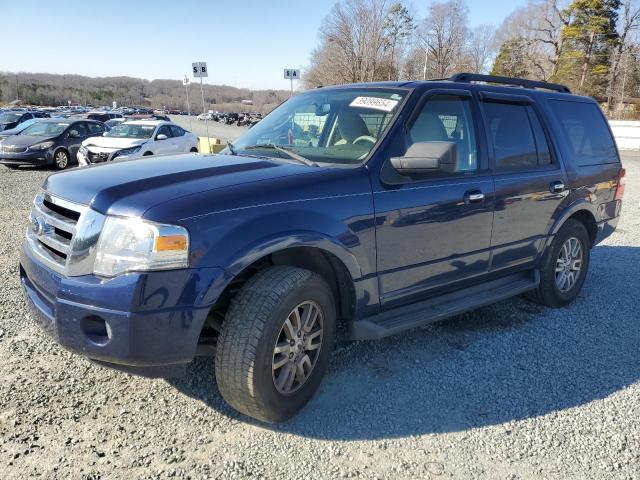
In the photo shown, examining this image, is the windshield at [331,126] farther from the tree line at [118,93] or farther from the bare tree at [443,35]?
the tree line at [118,93]

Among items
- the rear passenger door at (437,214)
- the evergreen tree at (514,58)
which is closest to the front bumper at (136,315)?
the rear passenger door at (437,214)

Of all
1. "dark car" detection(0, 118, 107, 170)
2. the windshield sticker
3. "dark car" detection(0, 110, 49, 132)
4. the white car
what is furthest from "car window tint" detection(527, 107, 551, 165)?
"dark car" detection(0, 110, 49, 132)

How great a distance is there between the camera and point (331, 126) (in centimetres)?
A: 358

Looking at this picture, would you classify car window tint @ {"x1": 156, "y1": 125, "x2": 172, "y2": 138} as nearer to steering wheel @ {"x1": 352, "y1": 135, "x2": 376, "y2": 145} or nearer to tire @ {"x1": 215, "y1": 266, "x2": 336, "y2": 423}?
steering wheel @ {"x1": 352, "y1": 135, "x2": 376, "y2": 145}

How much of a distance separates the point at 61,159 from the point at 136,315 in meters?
15.0

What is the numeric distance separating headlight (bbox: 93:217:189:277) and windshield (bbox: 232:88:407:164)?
1.22 m

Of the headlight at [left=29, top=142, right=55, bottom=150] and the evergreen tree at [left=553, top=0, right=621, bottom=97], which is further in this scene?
the evergreen tree at [left=553, top=0, right=621, bottom=97]

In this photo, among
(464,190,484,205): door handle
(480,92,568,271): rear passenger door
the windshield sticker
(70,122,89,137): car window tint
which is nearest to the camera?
the windshield sticker

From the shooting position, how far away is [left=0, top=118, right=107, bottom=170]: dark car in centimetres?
1462

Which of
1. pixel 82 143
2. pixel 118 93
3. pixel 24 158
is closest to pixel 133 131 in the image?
pixel 82 143

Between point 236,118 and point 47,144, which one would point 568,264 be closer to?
point 47,144

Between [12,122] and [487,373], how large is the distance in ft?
91.4

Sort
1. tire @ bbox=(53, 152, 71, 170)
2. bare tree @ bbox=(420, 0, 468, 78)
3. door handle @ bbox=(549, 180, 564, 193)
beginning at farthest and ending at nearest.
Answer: bare tree @ bbox=(420, 0, 468, 78) < tire @ bbox=(53, 152, 71, 170) < door handle @ bbox=(549, 180, 564, 193)

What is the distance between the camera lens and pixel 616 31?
49719 mm
